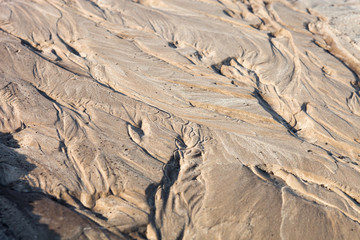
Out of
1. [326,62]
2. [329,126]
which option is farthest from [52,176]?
[326,62]

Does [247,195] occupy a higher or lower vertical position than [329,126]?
lower

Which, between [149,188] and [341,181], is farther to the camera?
[341,181]

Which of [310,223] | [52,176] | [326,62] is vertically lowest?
[52,176]

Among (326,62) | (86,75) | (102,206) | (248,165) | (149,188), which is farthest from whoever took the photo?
(326,62)

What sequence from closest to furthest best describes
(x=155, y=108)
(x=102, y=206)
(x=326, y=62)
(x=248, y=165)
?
(x=102, y=206) → (x=248, y=165) → (x=155, y=108) → (x=326, y=62)

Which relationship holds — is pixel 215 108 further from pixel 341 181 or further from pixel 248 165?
pixel 341 181

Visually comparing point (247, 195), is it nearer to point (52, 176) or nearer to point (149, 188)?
point (149, 188)
